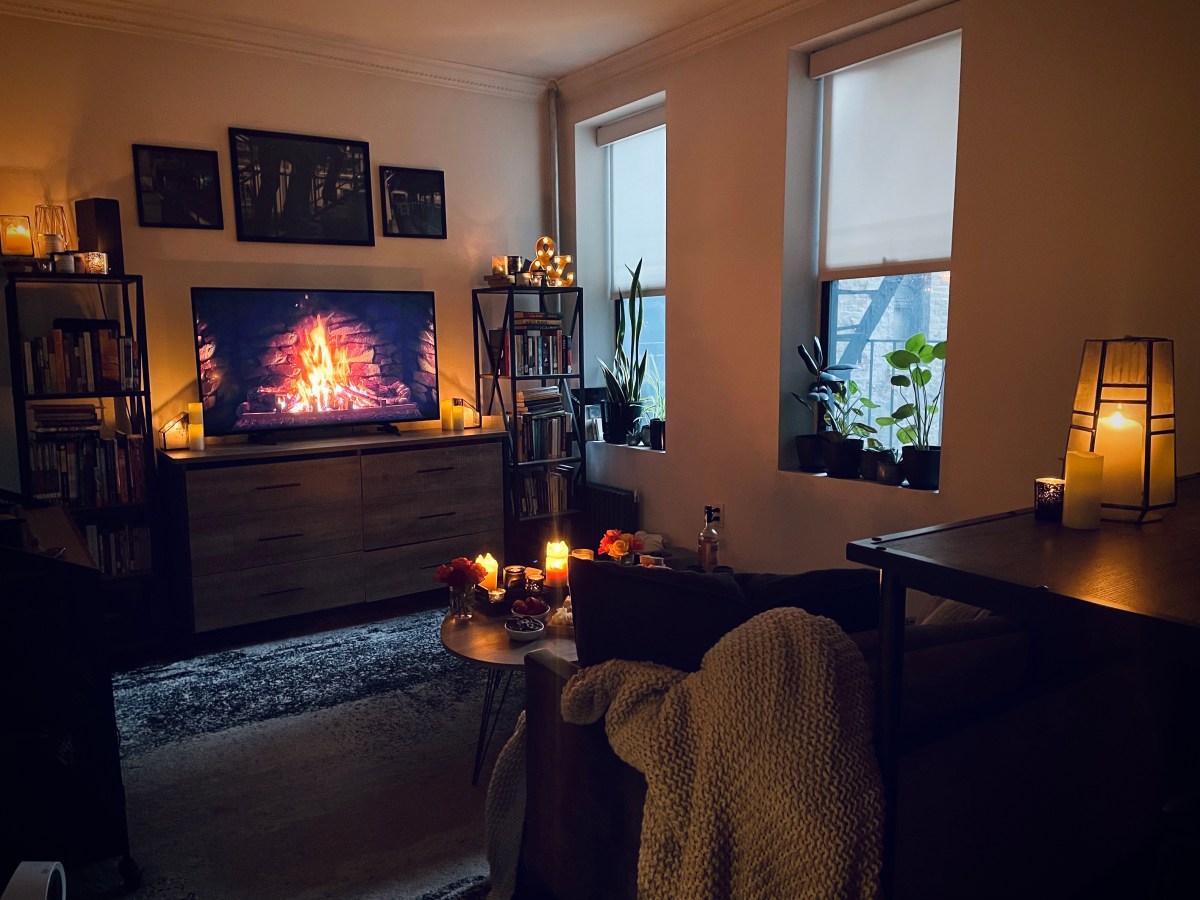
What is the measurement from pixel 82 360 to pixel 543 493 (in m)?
2.18

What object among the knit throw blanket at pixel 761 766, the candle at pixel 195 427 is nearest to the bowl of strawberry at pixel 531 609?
the knit throw blanket at pixel 761 766

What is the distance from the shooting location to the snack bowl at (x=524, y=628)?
2.40m

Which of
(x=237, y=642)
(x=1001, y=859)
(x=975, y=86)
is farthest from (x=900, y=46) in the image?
(x=237, y=642)

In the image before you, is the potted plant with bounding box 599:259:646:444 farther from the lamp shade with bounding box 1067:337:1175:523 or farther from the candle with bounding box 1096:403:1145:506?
the candle with bounding box 1096:403:1145:506

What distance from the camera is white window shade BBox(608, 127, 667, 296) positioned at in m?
4.40

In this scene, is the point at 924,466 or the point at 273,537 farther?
the point at 273,537

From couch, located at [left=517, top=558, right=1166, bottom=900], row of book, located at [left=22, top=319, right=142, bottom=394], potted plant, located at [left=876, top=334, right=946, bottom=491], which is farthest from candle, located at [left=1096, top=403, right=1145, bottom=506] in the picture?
row of book, located at [left=22, top=319, right=142, bottom=394]

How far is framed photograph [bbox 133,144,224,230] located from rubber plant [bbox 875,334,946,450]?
3047 mm

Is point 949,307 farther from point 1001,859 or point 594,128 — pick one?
point 594,128

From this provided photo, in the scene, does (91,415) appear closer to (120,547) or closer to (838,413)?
(120,547)

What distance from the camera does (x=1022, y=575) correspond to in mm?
1147

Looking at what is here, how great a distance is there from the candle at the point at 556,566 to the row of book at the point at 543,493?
5.06 feet

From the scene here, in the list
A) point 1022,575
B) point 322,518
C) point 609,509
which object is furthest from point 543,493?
point 1022,575

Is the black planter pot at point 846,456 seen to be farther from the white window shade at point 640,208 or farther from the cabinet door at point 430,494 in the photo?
the cabinet door at point 430,494
